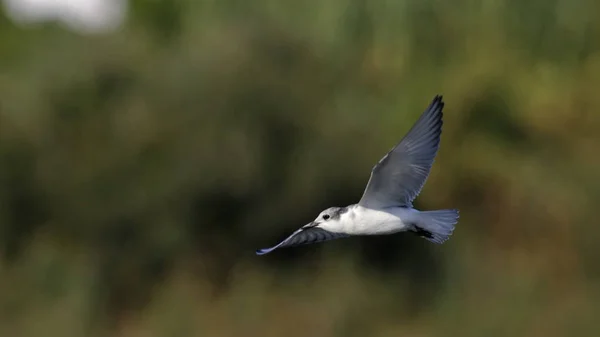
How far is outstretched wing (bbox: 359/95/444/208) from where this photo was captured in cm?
437

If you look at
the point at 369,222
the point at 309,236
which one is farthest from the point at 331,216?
the point at 309,236

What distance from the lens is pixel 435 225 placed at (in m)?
4.40

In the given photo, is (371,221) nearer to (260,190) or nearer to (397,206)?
(397,206)

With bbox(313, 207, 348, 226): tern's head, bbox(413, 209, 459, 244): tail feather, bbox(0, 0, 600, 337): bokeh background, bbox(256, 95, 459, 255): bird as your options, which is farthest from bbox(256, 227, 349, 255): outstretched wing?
bbox(0, 0, 600, 337): bokeh background

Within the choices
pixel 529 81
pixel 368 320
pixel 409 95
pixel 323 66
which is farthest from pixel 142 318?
pixel 529 81

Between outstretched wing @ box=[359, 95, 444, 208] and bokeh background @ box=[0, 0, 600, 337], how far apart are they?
5010mm

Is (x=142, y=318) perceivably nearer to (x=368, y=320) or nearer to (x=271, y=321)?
(x=271, y=321)

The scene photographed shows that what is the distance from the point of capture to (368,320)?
988 centimetres

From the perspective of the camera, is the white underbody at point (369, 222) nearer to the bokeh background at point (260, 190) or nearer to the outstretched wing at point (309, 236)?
the outstretched wing at point (309, 236)

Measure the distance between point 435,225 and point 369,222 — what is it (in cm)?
31

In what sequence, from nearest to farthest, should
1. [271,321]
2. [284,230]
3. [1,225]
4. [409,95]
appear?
[271,321] → [284,230] → [1,225] → [409,95]

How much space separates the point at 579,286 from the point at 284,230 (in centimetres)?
267

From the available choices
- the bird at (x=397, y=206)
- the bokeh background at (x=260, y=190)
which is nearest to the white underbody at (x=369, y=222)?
the bird at (x=397, y=206)

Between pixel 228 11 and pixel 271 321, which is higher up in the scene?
pixel 228 11
